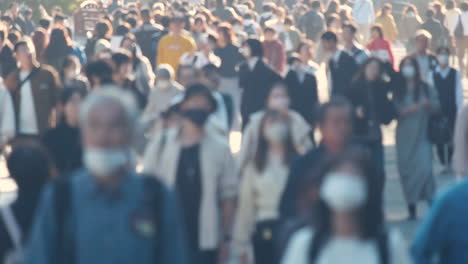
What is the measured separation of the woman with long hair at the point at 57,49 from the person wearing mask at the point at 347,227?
553 inches

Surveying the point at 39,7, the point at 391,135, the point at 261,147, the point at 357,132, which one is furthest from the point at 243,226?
the point at 39,7

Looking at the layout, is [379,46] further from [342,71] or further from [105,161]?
[105,161]

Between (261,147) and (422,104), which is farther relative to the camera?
(422,104)

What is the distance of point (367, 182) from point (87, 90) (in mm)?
7269

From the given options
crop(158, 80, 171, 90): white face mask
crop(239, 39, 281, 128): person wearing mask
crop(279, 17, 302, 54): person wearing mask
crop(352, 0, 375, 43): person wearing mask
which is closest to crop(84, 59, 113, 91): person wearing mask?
crop(158, 80, 171, 90): white face mask

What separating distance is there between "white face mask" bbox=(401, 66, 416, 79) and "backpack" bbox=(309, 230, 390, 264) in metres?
7.71

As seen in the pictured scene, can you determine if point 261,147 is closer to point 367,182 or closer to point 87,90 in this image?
point 367,182

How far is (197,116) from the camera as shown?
26.0ft

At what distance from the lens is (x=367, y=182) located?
4.92m

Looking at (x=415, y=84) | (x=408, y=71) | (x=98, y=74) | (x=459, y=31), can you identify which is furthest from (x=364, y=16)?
(x=98, y=74)

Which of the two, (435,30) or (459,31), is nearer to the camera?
(435,30)

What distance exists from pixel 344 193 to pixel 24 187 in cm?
174

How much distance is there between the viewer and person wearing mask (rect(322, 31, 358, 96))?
1524 cm

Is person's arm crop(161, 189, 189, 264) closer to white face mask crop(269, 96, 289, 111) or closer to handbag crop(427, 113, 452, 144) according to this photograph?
white face mask crop(269, 96, 289, 111)
